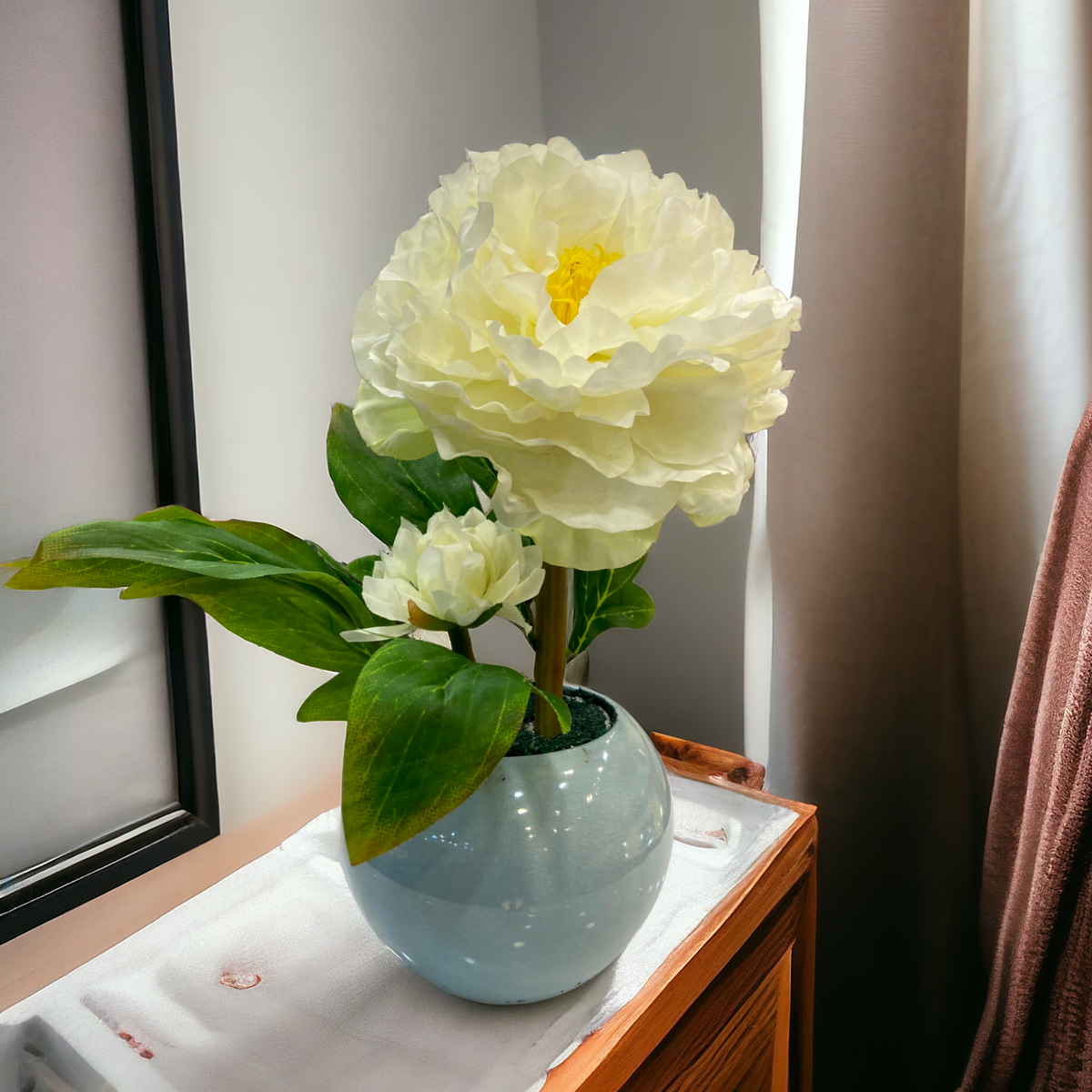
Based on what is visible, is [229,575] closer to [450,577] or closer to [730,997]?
[450,577]

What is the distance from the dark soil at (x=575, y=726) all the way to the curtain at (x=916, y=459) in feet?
1.22

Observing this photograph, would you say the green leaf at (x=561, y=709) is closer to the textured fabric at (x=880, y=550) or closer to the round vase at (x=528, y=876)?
the round vase at (x=528, y=876)

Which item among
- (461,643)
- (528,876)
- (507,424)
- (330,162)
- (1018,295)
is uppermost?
(330,162)

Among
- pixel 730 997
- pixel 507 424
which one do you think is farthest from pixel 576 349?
pixel 730 997

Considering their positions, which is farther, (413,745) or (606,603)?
(606,603)

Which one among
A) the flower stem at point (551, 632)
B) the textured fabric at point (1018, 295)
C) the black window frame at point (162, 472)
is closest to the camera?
the flower stem at point (551, 632)

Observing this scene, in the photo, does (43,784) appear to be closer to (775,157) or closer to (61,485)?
(61,485)

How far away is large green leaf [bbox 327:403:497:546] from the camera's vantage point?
48 centimetres

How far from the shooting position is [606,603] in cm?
52

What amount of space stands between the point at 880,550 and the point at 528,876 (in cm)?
54

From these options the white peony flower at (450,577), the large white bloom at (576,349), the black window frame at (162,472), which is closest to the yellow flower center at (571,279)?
the large white bloom at (576,349)

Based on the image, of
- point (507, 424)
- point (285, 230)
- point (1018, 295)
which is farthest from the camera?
point (1018, 295)

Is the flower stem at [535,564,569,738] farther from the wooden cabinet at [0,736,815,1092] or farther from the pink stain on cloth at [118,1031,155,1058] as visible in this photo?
the pink stain on cloth at [118,1031,155,1058]

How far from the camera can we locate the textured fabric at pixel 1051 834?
24.9 inches
